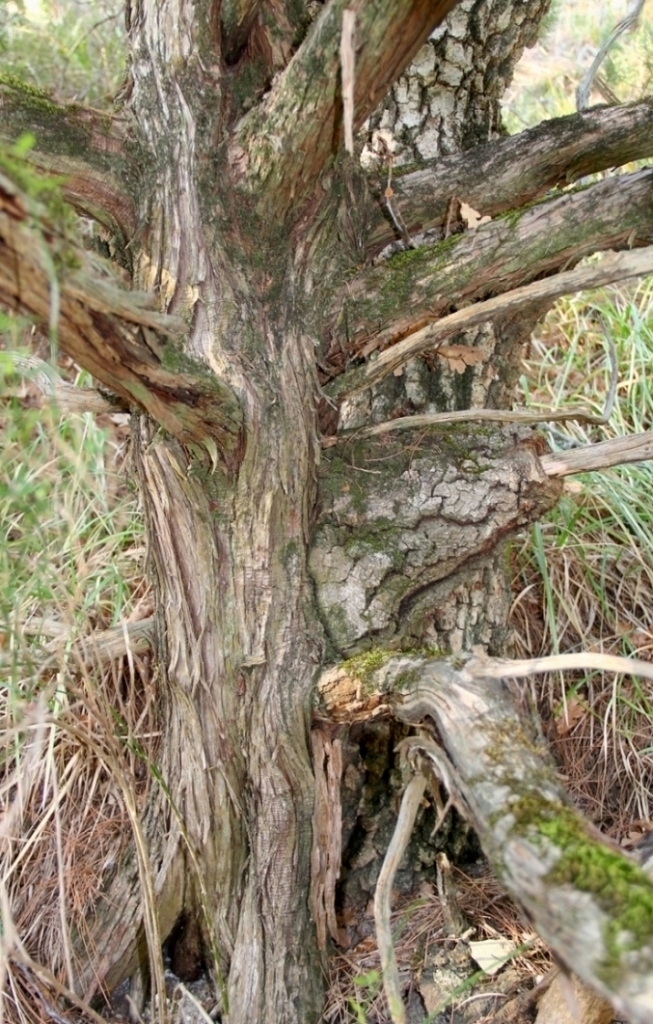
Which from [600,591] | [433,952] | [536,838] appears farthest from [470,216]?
[433,952]

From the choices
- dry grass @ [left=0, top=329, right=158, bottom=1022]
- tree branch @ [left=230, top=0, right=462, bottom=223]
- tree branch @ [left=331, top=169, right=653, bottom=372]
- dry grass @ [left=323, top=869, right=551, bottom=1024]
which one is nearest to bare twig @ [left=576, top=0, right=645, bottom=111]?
tree branch @ [left=331, top=169, right=653, bottom=372]

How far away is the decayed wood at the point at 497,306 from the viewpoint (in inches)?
57.5

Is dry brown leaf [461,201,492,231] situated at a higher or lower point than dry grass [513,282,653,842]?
higher

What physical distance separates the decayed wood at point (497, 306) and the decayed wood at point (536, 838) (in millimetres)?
571

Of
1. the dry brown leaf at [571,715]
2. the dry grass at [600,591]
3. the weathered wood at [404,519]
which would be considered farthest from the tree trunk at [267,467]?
the dry brown leaf at [571,715]

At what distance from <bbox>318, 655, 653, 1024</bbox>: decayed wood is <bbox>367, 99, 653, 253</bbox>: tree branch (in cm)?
94

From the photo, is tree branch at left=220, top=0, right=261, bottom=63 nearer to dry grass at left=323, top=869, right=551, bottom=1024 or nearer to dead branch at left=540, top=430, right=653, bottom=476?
dead branch at left=540, top=430, right=653, bottom=476

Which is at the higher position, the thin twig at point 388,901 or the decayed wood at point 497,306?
the decayed wood at point 497,306

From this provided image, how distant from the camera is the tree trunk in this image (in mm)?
1504

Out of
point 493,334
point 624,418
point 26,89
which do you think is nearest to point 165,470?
point 26,89

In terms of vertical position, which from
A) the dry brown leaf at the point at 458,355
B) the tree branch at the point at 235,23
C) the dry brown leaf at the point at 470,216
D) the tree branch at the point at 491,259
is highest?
the tree branch at the point at 235,23

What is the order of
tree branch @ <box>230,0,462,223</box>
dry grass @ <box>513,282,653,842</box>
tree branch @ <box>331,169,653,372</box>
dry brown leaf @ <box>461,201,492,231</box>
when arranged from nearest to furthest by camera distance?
1. tree branch @ <box>230,0,462,223</box>
2. tree branch @ <box>331,169,653,372</box>
3. dry brown leaf @ <box>461,201,492,231</box>
4. dry grass @ <box>513,282,653,842</box>

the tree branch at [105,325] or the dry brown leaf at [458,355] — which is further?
the dry brown leaf at [458,355]

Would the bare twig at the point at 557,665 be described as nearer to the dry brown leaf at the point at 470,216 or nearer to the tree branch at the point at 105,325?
the tree branch at the point at 105,325
